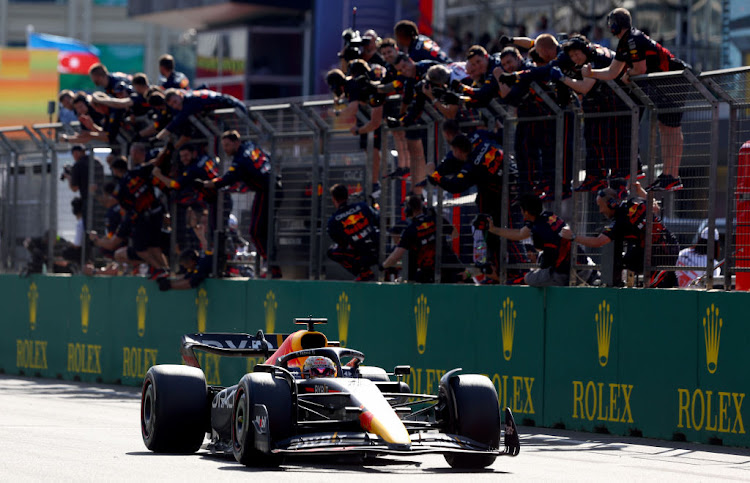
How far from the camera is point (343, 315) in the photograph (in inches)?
632

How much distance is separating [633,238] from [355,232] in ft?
11.8

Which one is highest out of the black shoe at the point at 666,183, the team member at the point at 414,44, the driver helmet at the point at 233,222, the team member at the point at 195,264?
the team member at the point at 414,44

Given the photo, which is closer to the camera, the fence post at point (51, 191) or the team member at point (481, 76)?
the team member at point (481, 76)

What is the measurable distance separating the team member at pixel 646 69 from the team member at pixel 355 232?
3.41m

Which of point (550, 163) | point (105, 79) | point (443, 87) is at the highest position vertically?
point (105, 79)

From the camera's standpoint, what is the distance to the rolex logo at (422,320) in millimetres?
15016

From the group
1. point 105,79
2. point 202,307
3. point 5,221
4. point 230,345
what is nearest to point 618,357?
point 230,345

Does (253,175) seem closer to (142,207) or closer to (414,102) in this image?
(142,207)

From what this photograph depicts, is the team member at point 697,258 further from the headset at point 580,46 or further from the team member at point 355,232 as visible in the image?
the team member at point 355,232

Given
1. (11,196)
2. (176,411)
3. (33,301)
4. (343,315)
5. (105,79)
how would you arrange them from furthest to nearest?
(11,196) → (33,301) → (105,79) → (343,315) → (176,411)

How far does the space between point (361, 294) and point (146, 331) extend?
431 centimetres

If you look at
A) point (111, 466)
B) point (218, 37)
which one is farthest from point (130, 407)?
point (218, 37)

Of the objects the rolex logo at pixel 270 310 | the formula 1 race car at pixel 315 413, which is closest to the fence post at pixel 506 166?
the rolex logo at pixel 270 310

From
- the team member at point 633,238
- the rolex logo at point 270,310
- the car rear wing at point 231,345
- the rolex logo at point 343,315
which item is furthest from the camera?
the rolex logo at point 270,310
